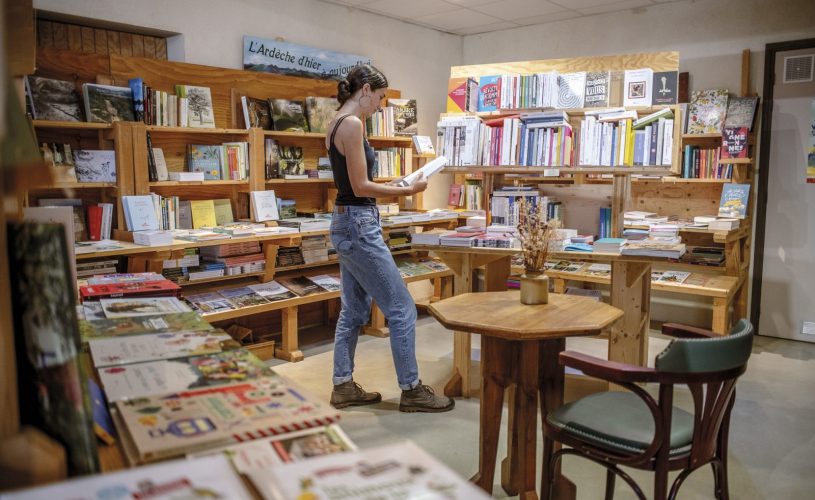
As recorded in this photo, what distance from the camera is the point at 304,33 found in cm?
545

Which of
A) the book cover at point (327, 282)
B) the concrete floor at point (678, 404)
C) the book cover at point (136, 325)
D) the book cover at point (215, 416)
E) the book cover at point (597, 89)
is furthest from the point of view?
the book cover at point (327, 282)

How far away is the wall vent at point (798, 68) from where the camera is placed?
5035 millimetres

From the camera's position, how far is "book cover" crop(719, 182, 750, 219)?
16.9 ft

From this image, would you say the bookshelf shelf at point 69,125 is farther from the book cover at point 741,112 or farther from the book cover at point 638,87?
the book cover at point 741,112

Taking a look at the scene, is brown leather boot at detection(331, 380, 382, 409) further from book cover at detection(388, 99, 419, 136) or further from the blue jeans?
book cover at detection(388, 99, 419, 136)

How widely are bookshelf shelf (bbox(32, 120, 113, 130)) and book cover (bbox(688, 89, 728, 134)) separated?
4.39m

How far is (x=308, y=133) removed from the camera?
5082 millimetres

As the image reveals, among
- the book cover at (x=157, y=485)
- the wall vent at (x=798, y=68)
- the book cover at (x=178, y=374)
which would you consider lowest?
the book cover at (x=178, y=374)

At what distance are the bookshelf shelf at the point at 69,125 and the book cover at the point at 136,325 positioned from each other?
93.3 inches

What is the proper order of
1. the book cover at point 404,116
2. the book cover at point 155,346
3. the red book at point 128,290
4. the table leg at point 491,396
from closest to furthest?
the book cover at point 155,346 < the red book at point 128,290 < the table leg at point 491,396 < the book cover at point 404,116

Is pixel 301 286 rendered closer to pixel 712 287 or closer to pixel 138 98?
pixel 138 98

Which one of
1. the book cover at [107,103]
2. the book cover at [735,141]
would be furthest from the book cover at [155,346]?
the book cover at [735,141]

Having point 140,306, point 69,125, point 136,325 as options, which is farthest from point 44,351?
point 69,125

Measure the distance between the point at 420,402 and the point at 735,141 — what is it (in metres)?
3.39
